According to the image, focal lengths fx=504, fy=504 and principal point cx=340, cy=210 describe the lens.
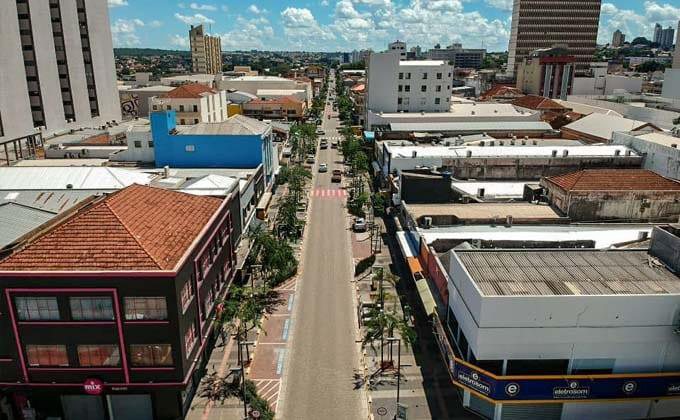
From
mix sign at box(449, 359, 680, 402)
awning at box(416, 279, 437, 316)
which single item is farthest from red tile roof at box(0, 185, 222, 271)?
mix sign at box(449, 359, 680, 402)

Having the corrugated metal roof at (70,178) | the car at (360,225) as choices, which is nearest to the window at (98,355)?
the corrugated metal roof at (70,178)

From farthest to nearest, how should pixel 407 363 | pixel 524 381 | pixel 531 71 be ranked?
pixel 531 71 < pixel 407 363 < pixel 524 381

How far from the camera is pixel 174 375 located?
32.4m

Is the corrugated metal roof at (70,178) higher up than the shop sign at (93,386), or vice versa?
the corrugated metal roof at (70,178)

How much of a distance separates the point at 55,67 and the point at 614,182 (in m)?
101

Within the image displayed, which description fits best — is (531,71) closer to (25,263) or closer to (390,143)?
(390,143)

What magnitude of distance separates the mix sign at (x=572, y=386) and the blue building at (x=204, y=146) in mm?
47682

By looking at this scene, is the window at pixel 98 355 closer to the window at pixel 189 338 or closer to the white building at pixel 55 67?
the window at pixel 189 338

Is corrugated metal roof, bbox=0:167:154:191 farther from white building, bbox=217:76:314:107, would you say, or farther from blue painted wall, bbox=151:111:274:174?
white building, bbox=217:76:314:107

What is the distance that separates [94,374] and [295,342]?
16285mm

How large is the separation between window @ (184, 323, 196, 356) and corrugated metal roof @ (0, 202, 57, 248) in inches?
622

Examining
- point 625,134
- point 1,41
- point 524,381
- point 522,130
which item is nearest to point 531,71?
point 522,130

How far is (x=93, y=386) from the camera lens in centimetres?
3216

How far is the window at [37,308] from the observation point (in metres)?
31.0
